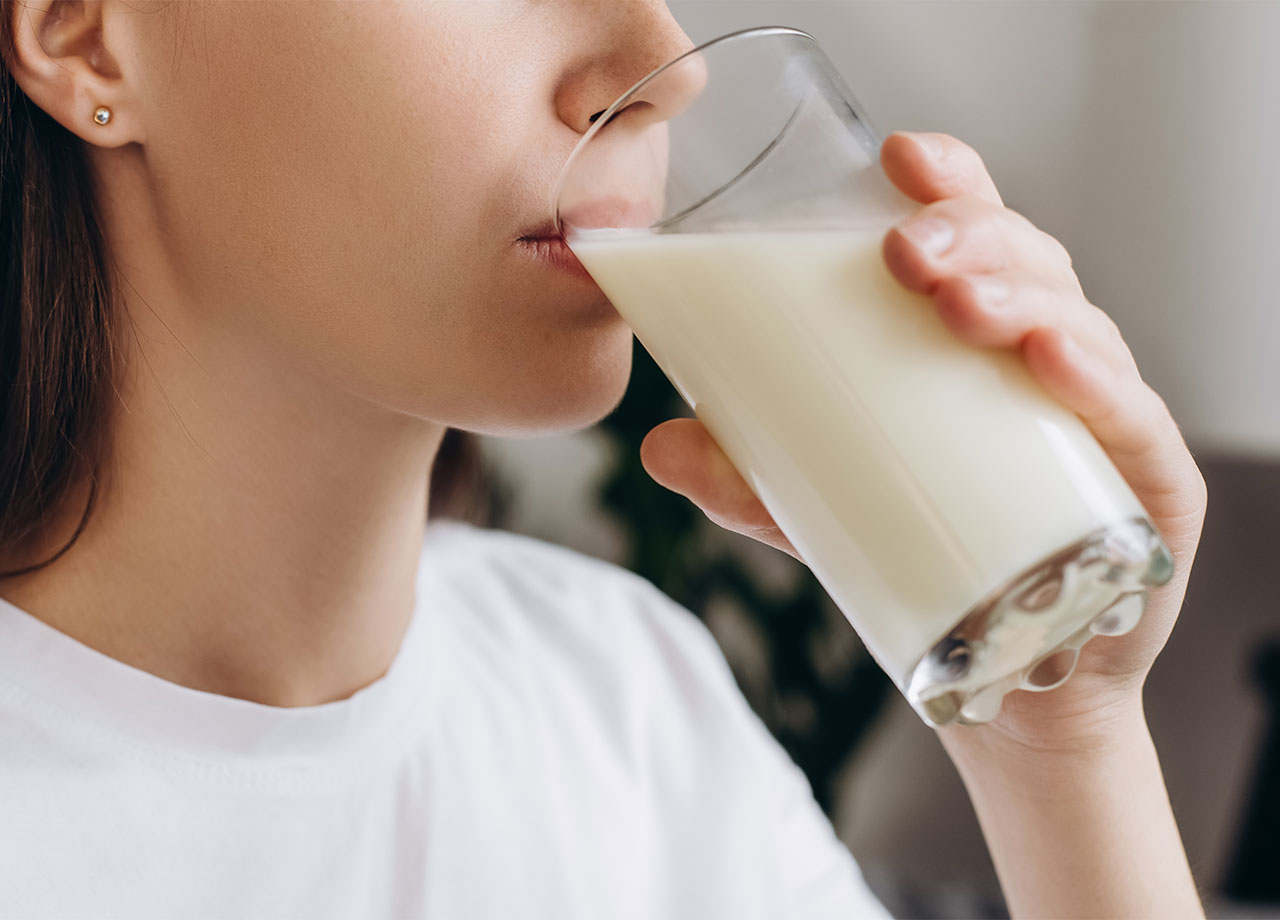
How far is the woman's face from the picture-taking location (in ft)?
2.24

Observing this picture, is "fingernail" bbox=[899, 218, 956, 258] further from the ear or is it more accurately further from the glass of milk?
the ear

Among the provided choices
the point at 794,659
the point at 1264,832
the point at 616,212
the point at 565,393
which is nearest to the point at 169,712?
the point at 565,393

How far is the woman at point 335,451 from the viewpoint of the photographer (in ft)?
2.25

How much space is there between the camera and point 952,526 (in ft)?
1.79

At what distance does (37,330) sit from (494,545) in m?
0.65

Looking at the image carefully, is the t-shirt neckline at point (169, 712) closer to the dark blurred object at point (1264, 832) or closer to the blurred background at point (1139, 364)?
the blurred background at point (1139, 364)

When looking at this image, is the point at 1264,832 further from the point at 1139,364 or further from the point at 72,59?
the point at 72,59

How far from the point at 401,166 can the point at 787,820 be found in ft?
2.65

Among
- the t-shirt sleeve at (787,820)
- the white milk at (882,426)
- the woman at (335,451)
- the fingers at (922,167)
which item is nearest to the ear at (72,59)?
the woman at (335,451)

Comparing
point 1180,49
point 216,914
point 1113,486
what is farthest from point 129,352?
point 1180,49

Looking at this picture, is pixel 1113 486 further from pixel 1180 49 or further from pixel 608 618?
pixel 1180 49

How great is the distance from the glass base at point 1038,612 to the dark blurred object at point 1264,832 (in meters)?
1.89

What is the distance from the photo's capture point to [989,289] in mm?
556

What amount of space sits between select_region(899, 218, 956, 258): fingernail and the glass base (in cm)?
16
